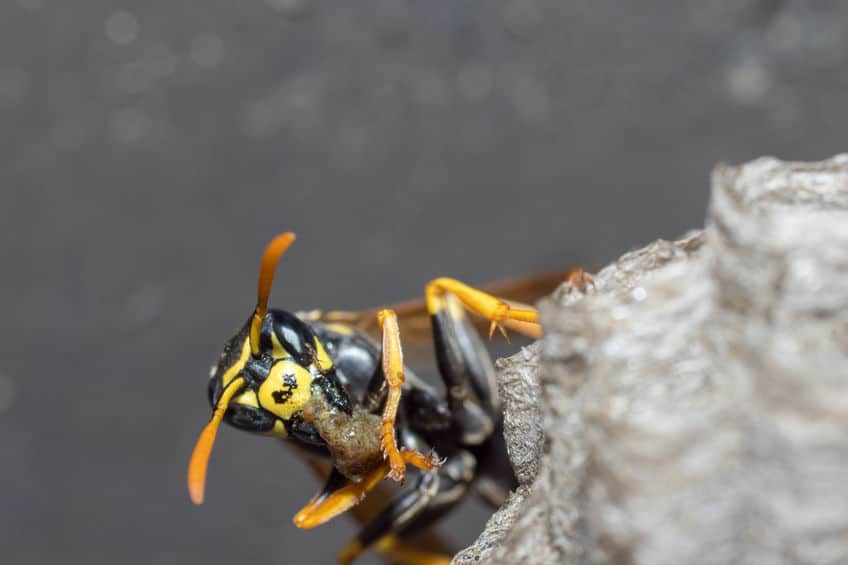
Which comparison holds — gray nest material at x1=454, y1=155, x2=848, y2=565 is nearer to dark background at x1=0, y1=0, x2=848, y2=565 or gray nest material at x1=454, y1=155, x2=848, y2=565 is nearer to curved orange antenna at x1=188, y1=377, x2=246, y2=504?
curved orange antenna at x1=188, y1=377, x2=246, y2=504

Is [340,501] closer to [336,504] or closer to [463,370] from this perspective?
[336,504]

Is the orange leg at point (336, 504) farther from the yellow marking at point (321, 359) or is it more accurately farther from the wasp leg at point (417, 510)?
the wasp leg at point (417, 510)

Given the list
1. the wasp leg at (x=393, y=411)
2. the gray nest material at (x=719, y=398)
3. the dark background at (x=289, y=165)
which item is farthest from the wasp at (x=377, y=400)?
the dark background at (x=289, y=165)

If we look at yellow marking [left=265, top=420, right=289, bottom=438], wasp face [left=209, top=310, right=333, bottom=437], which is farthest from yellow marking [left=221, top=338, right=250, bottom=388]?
yellow marking [left=265, top=420, right=289, bottom=438]

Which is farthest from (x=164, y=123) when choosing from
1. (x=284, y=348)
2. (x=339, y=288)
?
(x=284, y=348)

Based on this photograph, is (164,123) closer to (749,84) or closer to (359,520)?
(359,520)
